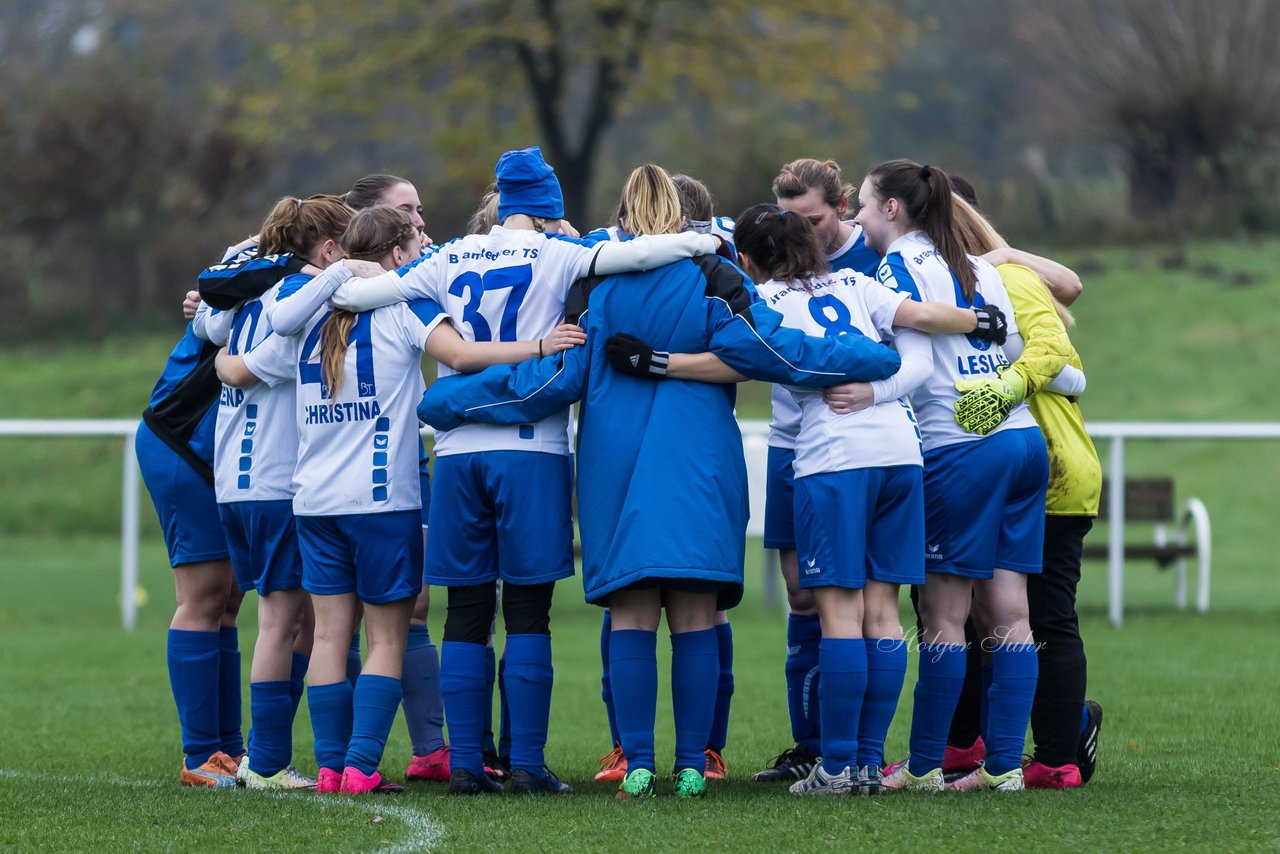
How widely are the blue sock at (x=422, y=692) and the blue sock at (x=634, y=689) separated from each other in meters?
0.88

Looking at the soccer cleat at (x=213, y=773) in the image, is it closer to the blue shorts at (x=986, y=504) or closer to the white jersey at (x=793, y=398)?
the white jersey at (x=793, y=398)

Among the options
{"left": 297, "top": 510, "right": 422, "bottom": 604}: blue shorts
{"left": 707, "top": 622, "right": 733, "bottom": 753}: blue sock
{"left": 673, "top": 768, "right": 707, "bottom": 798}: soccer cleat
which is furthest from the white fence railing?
{"left": 673, "top": 768, "right": 707, "bottom": 798}: soccer cleat

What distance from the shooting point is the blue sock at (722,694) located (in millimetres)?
5559

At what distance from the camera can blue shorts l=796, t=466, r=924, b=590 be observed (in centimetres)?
483

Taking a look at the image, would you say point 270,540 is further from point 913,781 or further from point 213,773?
point 913,781

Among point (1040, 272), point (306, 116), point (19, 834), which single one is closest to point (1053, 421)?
point (1040, 272)

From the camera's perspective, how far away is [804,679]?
5.53 m

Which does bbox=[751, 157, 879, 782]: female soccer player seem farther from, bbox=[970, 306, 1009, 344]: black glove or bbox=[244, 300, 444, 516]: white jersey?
bbox=[244, 300, 444, 516]: white jersey

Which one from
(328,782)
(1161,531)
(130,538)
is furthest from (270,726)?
(1161,531)

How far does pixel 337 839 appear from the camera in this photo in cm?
435

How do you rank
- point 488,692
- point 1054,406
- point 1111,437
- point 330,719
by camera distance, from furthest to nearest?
point 1111,437 < point 488,692 < point 1054,406 < point 330,719

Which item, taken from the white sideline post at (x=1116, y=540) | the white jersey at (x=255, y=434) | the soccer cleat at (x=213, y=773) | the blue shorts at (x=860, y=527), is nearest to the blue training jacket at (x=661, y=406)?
the blue shorts at (x=860, y=527)

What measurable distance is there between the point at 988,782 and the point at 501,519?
169 centimetres

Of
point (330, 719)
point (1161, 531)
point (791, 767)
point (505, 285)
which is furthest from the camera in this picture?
point (1161, 531)
